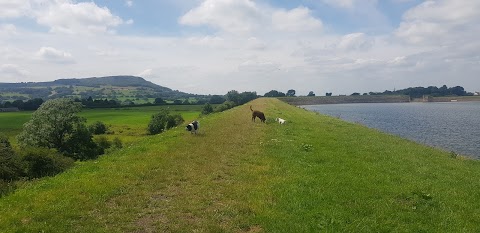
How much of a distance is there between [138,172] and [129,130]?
74.0 m

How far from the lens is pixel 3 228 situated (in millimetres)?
9648

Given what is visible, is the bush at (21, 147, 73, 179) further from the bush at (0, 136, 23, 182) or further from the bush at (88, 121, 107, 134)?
the bush at (88, 121, 107, 134)

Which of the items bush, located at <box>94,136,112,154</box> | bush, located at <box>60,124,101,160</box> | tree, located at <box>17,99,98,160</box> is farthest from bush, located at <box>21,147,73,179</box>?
bush, located at <box>94,136,112,154</box>

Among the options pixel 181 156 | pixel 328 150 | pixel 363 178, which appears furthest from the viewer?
pixel 328 150

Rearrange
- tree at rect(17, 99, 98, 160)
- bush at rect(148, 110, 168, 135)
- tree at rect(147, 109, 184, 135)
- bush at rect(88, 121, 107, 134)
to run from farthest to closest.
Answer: bush at rect(88, 121, 107, 134)
tree at rect(147, 109, 184, 135)
bush at rect(148, 110, 168, 135)
tree at rect(17, 99, 98, 160)

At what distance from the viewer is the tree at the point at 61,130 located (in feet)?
183

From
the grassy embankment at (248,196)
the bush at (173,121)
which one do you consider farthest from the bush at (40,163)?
the bush at (173,121)

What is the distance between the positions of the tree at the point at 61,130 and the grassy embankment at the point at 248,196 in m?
42.4

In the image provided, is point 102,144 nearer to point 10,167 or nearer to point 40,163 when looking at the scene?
point 40,163

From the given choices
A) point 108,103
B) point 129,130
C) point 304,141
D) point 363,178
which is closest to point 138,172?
point 363,178

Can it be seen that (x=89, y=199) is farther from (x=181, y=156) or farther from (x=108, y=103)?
(x=108, y=103)

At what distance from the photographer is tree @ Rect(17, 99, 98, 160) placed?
2200 inches

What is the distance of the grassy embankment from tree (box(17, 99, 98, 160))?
42.4 m

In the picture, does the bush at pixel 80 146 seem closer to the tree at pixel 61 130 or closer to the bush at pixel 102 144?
the tree at pixel 61 130
